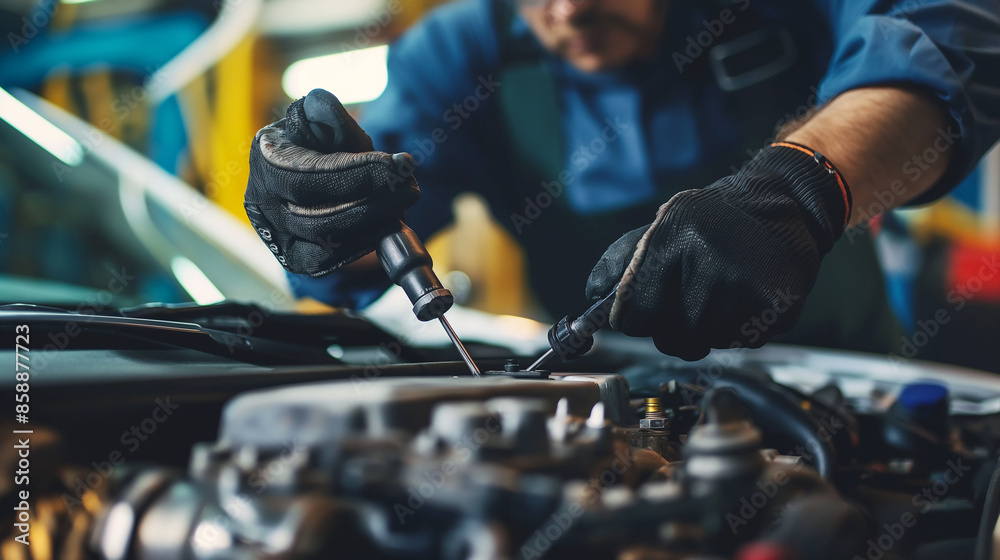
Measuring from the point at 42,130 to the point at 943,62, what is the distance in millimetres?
2864

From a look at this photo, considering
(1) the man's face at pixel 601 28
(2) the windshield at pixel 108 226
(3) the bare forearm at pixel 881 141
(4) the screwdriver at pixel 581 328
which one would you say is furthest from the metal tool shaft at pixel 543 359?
(2) the windshield at pixel 108 226

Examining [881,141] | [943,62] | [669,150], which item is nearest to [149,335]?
[881,141]

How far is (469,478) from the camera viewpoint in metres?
0.33

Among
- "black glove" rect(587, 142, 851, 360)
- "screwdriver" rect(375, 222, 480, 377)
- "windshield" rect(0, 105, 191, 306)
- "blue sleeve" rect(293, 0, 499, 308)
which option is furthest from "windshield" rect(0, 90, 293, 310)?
"black glove" rect(587, 142, 851, 360)

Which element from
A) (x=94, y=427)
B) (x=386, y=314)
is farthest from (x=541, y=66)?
(x=94, y=427)

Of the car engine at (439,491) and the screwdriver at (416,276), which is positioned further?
the screwdriver at (416,276)

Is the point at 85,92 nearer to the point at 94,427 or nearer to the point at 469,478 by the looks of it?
the point at 94,427

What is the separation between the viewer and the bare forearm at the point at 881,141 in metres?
0.82

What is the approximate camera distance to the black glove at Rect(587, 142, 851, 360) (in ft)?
2.10

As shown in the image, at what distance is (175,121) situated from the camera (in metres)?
2.95

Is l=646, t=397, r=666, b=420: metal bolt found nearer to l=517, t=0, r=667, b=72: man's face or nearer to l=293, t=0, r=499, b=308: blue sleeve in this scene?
l=293, t=0, r=499, b=308: blue sleeve

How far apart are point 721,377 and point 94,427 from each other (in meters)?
0.68

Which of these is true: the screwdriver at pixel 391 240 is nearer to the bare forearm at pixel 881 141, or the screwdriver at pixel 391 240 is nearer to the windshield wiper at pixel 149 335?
the windshield wiper at pixel 149 335

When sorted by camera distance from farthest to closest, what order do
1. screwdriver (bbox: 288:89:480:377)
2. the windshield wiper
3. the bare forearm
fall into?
the bare forearm
screwdriver (bbox: 288:89:480:377)
the windshield wiper
